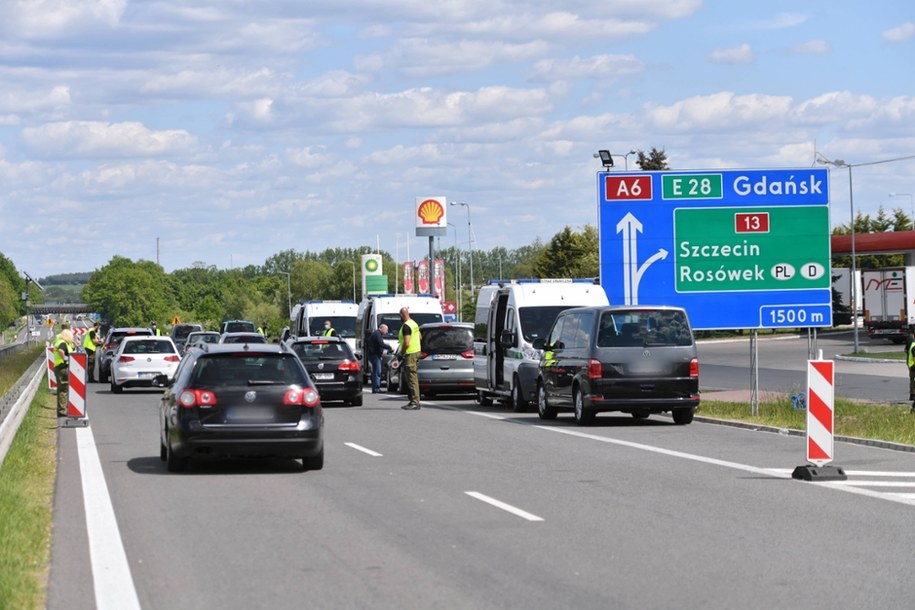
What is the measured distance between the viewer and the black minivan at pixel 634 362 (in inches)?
889

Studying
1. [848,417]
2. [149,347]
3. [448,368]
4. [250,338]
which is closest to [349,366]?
[448,368]

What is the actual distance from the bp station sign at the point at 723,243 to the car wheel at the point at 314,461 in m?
12.2

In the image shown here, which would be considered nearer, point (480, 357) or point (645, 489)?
point (645, 489)

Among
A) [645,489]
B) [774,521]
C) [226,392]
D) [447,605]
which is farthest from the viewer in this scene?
[226,392]

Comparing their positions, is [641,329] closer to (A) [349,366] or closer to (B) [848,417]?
(B) [848,417]


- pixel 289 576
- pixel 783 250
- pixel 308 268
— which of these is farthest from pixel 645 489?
pixel 308 268

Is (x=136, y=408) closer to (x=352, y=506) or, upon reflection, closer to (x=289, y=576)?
(x=352, y=506)

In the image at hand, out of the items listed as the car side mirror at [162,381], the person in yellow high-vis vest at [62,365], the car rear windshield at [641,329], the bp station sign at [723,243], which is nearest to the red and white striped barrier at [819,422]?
the car rear windshield at [641,329]

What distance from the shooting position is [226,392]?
51.6 feet

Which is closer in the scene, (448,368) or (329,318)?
(448,368)

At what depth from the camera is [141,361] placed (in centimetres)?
3728

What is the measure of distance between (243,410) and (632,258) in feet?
43.2

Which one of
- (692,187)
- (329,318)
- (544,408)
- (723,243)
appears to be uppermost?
(692,187)

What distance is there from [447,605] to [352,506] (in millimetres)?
4753
